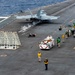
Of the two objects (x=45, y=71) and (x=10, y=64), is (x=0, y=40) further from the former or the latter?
(x=45, y=71)

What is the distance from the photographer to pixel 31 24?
79.7 m

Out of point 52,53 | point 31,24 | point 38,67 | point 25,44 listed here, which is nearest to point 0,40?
point 25,44

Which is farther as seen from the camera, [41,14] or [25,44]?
[41,14]

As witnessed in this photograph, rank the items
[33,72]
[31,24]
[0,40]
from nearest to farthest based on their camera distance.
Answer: [33,72]
[0,40]
[31,24]

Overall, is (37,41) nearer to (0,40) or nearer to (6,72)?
(0,40)

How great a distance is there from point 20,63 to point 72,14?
5284 centimetres

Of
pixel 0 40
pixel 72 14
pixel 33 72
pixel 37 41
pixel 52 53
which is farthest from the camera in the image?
pixel 72 14

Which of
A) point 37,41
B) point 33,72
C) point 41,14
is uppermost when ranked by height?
point 41,14

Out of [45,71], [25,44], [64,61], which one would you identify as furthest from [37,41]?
[45,71]

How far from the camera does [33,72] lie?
4309cm

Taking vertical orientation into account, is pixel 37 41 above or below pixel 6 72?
above

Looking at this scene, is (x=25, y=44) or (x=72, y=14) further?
(x=72, y=14)

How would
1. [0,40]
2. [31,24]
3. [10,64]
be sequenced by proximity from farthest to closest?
1. [31,24]
2. [0,40]
3. [10,64]

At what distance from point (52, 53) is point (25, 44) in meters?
8.12
